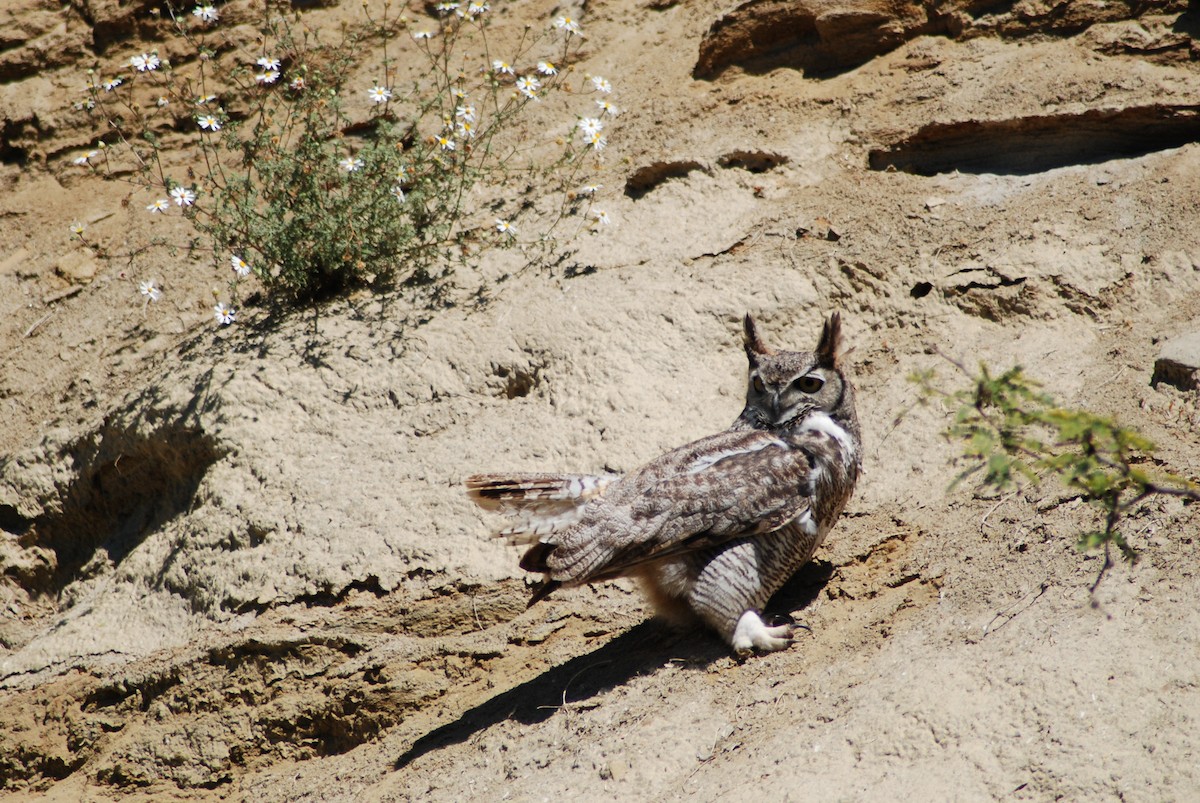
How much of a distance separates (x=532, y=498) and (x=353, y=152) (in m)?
3.66

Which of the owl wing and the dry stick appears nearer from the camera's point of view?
the owl wing

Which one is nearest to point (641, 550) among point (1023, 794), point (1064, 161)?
point (1023, 794)

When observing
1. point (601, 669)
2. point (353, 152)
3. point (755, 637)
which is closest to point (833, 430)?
point (755, 637)

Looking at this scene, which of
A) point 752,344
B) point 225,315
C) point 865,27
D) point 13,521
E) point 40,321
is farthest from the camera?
point 40,321

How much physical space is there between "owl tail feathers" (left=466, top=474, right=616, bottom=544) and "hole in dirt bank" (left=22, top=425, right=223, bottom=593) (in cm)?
193

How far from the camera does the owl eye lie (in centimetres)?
442

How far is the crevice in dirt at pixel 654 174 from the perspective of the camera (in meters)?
6.31

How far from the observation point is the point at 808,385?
443cm

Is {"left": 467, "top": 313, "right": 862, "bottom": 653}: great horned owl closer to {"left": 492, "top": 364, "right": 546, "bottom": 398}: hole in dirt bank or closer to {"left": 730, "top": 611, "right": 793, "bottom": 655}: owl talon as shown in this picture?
{"left": 730, "top": 611, "right": 793, "bottom": 655}: owl talon

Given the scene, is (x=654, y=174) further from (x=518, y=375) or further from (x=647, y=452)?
(x=647, y=452)

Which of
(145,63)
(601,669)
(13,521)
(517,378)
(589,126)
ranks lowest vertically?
(601,669)

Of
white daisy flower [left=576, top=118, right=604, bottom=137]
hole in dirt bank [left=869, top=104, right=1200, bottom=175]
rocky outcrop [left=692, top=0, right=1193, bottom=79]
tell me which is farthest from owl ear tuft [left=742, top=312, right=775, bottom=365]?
rocky outcrop [left=692, top=0, right=1193, bottom=79]

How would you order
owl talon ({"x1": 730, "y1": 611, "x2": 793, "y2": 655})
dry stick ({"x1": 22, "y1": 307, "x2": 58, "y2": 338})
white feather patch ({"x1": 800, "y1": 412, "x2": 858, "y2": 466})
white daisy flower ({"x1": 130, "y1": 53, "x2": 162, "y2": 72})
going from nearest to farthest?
1. owl talon ({"x1": 730, "y1": 611, "x2": 793, "y2": 655})
2. white feather patch ({"x1": 800, "y1": 412, "x2": 858, "y2": 466})
3. white daisy flower ({"x1": 130, "y1": 53, "x2": 162, "y2": 72})
4. dry stick ({"x1": 22, "y1": 307, "x2": 58, "y2": 338})

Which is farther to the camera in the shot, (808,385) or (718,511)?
(808,385)
